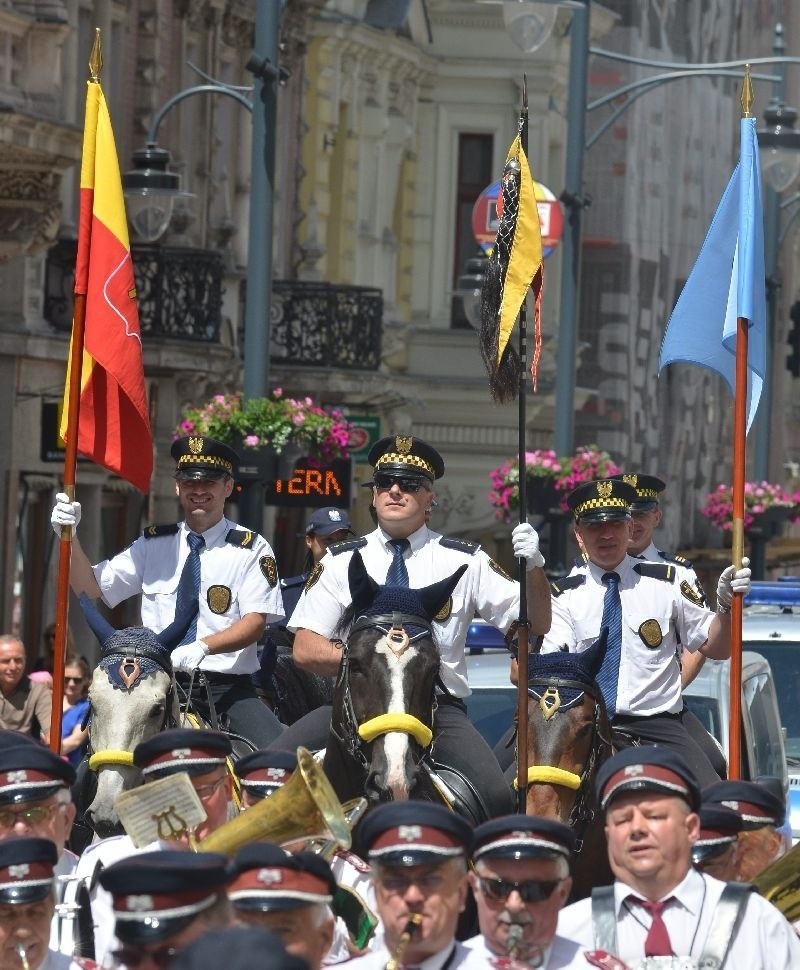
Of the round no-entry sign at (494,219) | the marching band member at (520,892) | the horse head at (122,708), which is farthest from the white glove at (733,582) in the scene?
the round no-entry sign at (494,219)

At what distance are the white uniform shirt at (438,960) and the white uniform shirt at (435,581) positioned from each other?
13.4 feet

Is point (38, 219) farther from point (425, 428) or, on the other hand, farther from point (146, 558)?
point (425, 428)

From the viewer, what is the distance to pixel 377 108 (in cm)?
3953

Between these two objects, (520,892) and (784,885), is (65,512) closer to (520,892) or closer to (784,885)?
(784,885)

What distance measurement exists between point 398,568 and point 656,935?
3.95m

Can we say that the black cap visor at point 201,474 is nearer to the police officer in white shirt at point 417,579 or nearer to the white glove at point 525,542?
the police officer in white shirt at point 417,579

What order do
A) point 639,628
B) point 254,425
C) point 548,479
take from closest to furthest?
point 639,628 < point 254,425 < point 548,479

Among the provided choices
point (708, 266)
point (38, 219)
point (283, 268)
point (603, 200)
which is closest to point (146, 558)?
point (708, 266)

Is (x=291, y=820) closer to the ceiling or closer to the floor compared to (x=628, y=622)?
closer to the floor

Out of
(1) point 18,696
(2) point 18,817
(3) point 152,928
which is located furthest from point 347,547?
(1) point 18,696

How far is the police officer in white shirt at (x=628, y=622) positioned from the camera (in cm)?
1209

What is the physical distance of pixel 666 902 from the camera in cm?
719

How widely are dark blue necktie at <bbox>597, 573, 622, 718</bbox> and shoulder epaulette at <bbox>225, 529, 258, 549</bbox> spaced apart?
5.01 ft

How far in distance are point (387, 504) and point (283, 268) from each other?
83.5 feet
